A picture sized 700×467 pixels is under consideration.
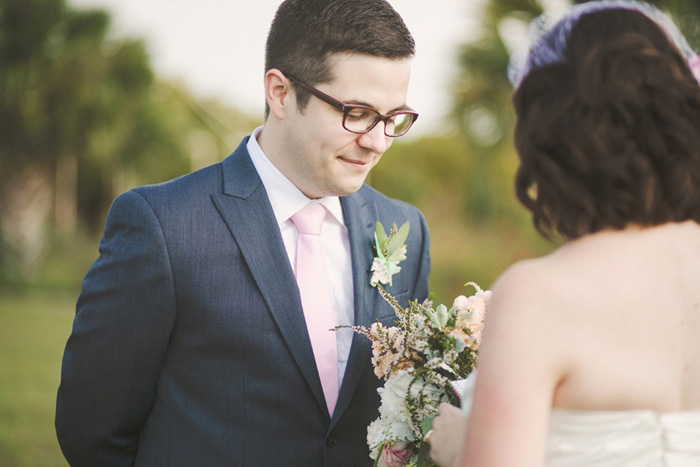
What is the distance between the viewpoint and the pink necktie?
2.63 m

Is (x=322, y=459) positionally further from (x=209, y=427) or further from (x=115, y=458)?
(x=115, y=458)

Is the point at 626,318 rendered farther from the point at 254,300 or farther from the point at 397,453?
the point at 254,300

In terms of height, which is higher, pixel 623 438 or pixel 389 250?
pixel 389 250

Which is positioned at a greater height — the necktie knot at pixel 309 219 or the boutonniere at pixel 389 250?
the necktie knot at pixel 309 219

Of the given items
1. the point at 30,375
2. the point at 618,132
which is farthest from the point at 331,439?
the point at 30,375

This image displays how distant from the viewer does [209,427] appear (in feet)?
8.29

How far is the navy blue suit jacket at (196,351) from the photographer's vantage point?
2.51 metres

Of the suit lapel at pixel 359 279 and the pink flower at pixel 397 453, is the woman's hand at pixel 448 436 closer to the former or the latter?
the pink flower at pixel 397 453

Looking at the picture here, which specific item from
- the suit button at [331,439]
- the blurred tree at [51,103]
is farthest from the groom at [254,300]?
the blurred tree at [51,103]

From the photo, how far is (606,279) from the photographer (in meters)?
1.46

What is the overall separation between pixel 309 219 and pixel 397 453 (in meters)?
0.98

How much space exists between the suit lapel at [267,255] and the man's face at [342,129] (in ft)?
0.64

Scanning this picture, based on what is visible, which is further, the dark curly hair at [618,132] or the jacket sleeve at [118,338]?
the jacket sleeve at [118,338]

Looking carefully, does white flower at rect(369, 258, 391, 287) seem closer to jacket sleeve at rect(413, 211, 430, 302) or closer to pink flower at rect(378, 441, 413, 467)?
jacket sleeve at rect(413, 211, 430, 302)
